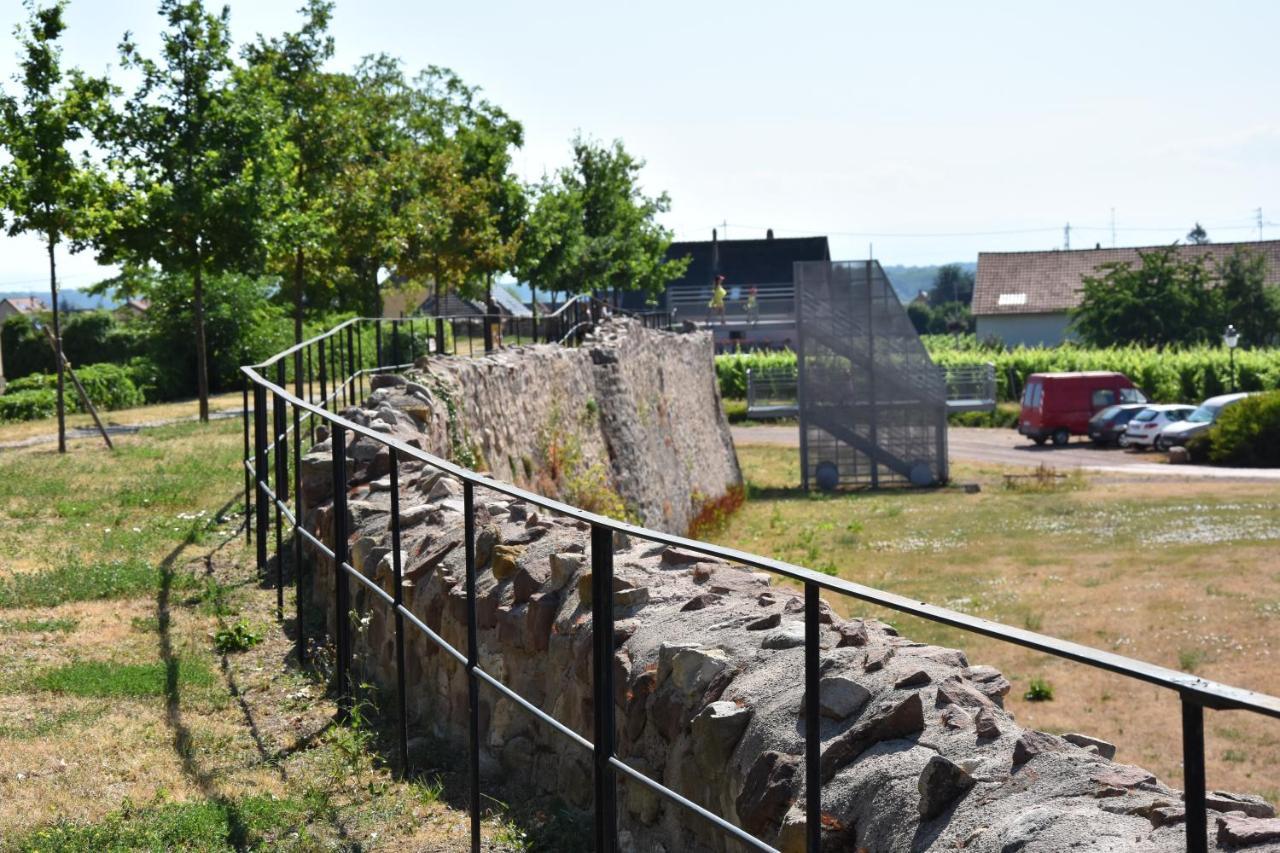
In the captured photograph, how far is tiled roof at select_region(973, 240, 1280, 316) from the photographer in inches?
3105

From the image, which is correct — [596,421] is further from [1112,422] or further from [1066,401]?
[1066,401]

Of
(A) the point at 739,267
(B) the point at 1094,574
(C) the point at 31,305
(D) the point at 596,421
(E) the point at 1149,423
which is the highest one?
(A) the point at 739,267

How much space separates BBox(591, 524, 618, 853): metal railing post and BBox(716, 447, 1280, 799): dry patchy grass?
26.8 ft

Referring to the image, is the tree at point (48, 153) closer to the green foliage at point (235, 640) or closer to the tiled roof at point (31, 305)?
the green foliage at point (235, 640)

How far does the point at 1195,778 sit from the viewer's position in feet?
6.88

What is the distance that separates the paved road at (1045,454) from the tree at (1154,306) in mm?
16926

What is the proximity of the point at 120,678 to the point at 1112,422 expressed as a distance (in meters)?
43.3

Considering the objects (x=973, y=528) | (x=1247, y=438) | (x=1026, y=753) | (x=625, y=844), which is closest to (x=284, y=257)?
(x=973, y=528)

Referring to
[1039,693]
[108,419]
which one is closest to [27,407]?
[108,419]

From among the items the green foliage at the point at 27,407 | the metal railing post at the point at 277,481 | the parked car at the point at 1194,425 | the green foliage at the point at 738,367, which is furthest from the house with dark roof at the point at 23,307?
the parked car at the point at 1194,425

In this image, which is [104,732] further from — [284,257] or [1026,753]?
[284,257]

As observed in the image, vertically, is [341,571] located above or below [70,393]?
below

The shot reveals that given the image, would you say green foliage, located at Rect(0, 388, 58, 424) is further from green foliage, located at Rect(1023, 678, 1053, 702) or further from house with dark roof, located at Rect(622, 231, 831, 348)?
house with dark roof, located at Rect(622, 231, 831, 348)

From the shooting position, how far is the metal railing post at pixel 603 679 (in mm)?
3930
